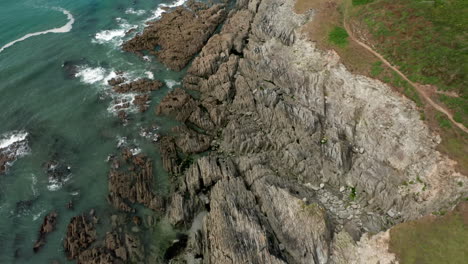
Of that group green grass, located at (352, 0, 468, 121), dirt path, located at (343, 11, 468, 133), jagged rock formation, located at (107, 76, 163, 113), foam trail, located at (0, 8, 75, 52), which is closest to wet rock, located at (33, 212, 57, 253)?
jagged rock formation, located at (107, 76, 163, 113)

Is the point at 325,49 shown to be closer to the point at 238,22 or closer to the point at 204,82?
the point at 204,82

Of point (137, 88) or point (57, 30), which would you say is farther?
point (57, 30)

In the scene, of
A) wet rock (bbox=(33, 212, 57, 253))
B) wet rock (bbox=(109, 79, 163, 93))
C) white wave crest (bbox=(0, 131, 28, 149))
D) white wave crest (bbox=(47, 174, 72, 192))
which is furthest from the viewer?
wet rock (bbox=(109, 79, 163, 93))

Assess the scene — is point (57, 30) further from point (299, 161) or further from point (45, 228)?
point (299, 161)

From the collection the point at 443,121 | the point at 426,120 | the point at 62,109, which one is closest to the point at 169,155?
the point at 62,109

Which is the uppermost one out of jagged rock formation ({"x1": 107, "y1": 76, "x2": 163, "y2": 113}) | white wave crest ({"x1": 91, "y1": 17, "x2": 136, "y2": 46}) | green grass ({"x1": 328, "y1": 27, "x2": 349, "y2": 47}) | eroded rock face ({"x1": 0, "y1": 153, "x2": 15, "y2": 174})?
green grass ({"x1": 328, "y1": 27, "x2": 349, "y2": 47})

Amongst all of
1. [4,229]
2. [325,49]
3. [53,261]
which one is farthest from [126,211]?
[325,49]

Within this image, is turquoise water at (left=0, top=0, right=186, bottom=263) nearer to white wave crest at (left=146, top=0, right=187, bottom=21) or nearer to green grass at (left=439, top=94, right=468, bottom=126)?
white wave crest at (left=146, top=0, right=187, bottom=21)
